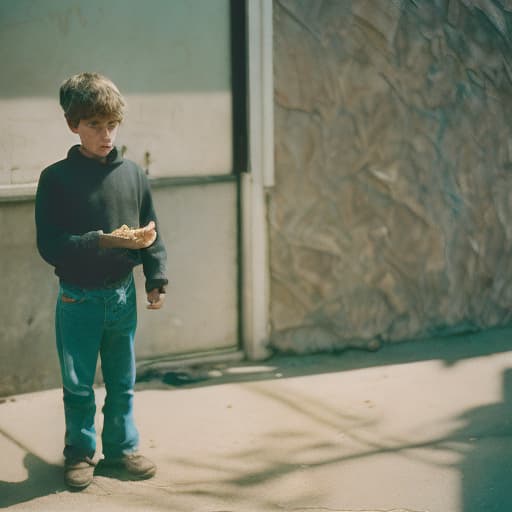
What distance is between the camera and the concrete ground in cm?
438

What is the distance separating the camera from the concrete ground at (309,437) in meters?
4.38

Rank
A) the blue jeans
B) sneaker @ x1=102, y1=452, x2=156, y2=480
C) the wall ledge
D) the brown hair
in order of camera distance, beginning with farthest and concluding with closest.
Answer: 1. the wall ledge
2. sneaker @ x1=102, y1=452, x2=156, y2=480
3. the blue jeans
4. the brown hair

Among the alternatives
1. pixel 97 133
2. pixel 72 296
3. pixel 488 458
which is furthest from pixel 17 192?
pixel 488 458

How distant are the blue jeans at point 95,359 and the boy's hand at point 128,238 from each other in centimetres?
24

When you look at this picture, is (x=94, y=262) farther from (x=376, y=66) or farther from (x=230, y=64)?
(x=376, y=66)

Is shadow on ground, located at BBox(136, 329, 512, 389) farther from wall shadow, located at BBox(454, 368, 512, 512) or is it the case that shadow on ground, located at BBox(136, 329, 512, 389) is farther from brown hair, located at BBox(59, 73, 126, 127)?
brown hair, located at BBox(59, 73, 126, 127)

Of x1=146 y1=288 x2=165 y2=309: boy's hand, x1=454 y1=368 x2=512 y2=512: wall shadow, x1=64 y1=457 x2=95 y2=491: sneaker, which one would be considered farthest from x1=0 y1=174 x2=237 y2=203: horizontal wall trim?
x1=454 y1=368 x2=512 y2=512: wall shadow

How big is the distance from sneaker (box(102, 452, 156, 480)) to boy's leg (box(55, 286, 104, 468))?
0.12m

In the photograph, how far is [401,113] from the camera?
6.11 metres

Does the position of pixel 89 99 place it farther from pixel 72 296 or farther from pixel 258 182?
pixel 258 182

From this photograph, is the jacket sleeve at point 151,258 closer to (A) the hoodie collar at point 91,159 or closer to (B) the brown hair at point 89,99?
(A) the hoodie collar at point 91,159

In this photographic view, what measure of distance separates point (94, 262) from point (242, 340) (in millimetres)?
1953

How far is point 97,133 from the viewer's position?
163 inches

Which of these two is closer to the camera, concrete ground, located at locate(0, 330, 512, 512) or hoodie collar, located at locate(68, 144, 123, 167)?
hoodie collar, located at locate(68, 144, 123, 167)
